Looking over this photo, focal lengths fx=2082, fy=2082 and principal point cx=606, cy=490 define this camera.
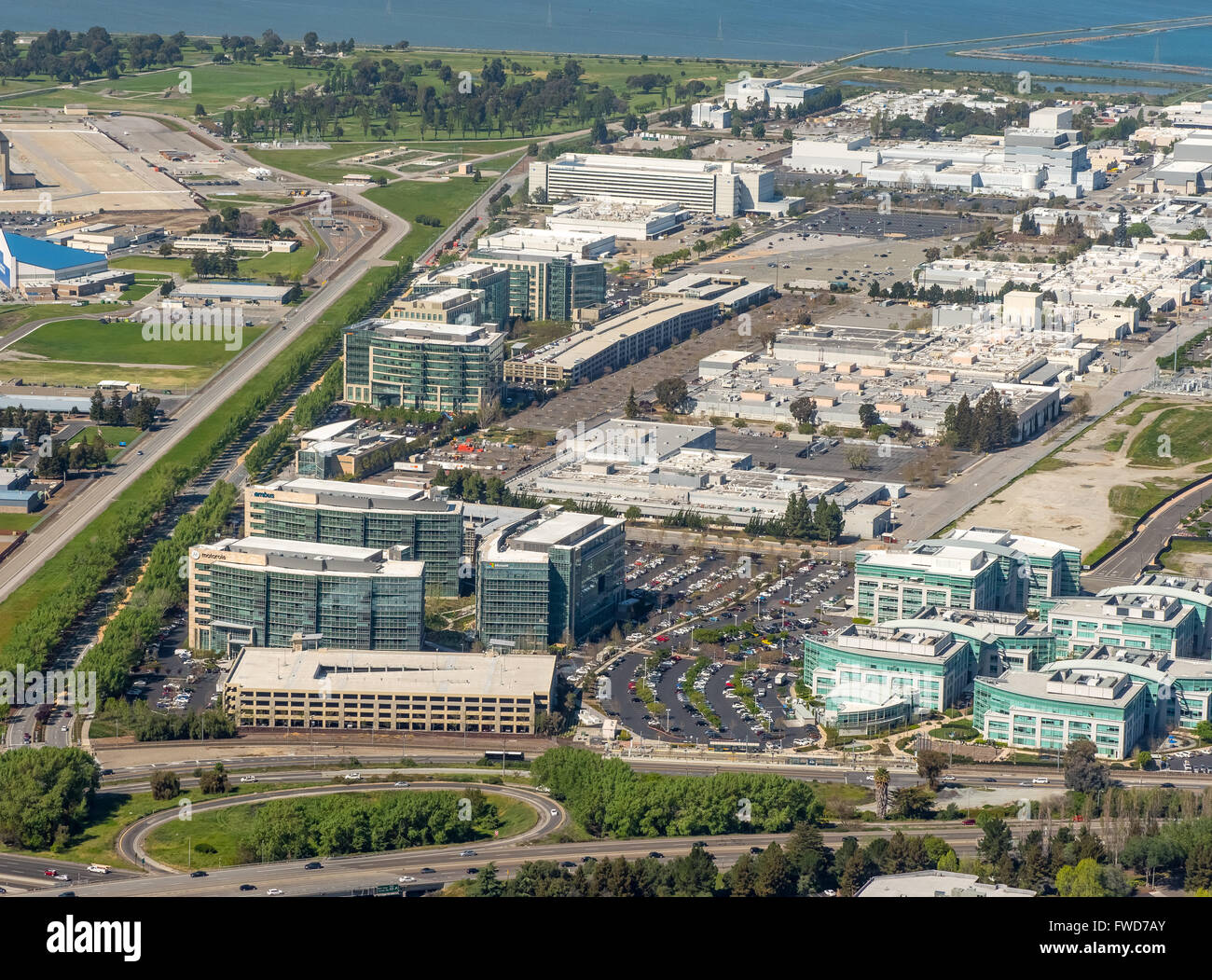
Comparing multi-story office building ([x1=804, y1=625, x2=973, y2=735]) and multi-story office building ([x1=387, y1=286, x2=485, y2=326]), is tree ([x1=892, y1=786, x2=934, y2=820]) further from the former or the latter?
multi-story office building ([x1=387, y1=286, x2=485, y2=326])

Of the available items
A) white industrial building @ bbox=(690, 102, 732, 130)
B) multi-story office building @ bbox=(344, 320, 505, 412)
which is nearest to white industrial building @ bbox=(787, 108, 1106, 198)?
white industrial building @ bbox=(690, 102, 732, 130)

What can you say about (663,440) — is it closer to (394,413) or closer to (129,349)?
(394,413)

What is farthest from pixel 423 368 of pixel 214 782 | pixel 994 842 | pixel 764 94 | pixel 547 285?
pixel 764 94

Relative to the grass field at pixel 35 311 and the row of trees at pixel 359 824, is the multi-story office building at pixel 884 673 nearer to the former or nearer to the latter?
the row of trees at pixel 359 824

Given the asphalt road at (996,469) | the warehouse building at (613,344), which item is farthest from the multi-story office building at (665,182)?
the asphalt road at (996,469)
